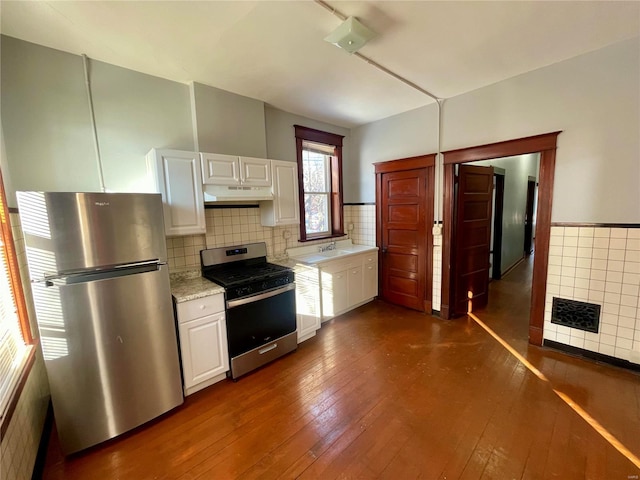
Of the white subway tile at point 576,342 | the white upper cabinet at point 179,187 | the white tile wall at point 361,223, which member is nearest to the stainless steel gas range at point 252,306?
the white upper cabinet at point 179,187

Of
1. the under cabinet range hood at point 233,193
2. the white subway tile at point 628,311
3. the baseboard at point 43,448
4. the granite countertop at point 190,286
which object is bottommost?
the baseboard at point 43,448

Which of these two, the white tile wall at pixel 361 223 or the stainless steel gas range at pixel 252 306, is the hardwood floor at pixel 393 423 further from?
the white tile wall at pixel 361 223

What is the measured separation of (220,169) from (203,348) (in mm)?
1590

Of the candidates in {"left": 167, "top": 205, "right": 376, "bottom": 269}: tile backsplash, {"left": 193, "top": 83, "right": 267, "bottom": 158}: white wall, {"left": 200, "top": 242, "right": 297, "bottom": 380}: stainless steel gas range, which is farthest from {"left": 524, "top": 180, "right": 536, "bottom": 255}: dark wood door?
{"left": 200, "top": 242, "right": 297, "bottom": 380}: stainless steel gas range

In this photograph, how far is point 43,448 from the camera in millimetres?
1717

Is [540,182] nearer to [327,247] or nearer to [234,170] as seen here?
[327,247]

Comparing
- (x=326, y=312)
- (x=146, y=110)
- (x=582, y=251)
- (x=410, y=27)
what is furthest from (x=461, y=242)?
(x=146, y=110)

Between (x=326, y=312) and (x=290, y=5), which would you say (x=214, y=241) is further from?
(x=290, y=5)

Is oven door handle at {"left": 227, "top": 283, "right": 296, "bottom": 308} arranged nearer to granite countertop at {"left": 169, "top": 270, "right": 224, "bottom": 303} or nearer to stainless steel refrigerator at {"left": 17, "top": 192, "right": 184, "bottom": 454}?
granite countertop at {"left": 169, "top": 270, "right": 224, "bottom": 303}

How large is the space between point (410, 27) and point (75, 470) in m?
3.63

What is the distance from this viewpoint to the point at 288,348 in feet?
8.96

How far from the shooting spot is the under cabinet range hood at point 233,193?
241 cm

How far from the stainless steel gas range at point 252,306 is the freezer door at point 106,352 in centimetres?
50

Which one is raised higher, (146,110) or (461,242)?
(146,110)
